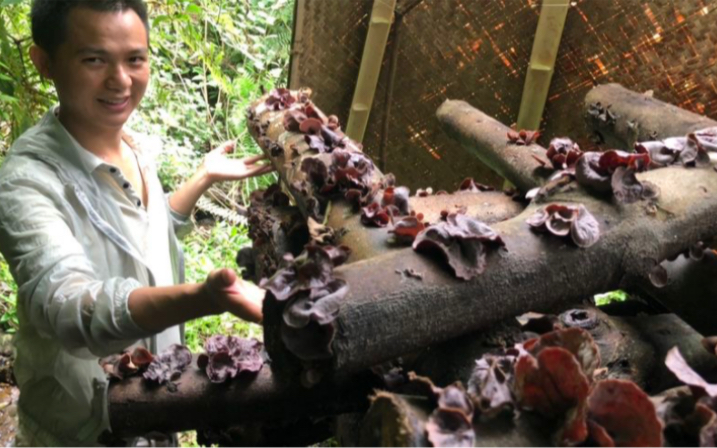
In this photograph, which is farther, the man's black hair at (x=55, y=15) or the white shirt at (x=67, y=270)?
the man's black hair at (x=55, y=15)

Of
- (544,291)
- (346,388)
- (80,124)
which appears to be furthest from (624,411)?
(80,124)

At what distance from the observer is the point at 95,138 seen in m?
1.69

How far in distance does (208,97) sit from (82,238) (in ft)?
13.2

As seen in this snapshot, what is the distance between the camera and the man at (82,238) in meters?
1.22

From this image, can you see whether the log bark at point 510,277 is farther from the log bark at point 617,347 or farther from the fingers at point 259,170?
the fingers at point 259,170

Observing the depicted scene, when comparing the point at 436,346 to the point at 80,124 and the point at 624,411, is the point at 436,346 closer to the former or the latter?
the point at 624,411

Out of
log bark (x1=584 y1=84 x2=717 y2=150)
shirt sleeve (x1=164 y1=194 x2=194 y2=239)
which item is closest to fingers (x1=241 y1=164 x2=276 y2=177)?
shirt sleeve (x1=164 y1=194 x2=194 y2=239)

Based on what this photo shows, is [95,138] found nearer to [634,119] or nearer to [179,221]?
[179,221]

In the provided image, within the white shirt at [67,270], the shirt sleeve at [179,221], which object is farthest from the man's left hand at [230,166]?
the white shirt at [67,270]

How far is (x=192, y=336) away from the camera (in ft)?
10.6

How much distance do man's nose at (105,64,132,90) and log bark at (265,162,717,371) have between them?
2.72 ft

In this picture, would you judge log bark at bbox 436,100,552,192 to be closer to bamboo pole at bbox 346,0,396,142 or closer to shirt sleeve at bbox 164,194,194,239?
bamboo pole at bbox 346,0,396,142

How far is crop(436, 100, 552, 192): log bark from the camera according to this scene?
198cm

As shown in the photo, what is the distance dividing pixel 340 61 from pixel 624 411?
2.64 m
